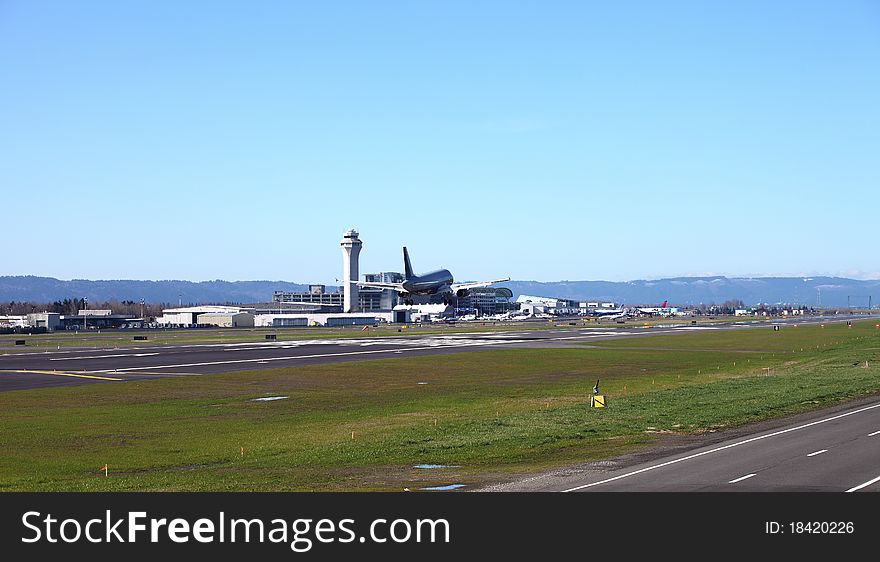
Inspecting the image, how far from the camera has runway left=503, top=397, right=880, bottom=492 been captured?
1056 inches

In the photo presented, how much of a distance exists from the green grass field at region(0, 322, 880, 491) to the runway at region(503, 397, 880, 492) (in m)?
2.99

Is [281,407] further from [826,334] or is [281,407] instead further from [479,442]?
[826,334]

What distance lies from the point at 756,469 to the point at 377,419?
2467 cm

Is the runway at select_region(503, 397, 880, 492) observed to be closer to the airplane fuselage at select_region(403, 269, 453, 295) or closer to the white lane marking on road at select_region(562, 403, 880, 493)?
the white lane marking on road at select_region(562, 403, 880, 493)

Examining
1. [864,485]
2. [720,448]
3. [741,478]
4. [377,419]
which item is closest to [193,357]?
[377,419]

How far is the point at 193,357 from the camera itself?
97.4m

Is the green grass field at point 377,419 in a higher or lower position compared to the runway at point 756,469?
lower

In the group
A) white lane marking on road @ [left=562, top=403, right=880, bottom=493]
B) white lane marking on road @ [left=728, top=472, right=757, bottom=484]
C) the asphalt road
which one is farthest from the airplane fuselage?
white lane marking on road @ [left=728, top=472, right=757, bottom=484]

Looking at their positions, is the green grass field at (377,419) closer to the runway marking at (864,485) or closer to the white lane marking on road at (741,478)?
the white lane marking on road at (741,478)

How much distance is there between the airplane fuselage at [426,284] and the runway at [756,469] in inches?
4492

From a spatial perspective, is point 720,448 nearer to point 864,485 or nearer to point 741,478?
point 741,478

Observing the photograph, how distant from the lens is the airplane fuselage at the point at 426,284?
152125 mm

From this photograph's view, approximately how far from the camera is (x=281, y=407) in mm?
56250

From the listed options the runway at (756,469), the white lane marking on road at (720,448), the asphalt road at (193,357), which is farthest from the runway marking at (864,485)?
the asphalt road at (193,357)
